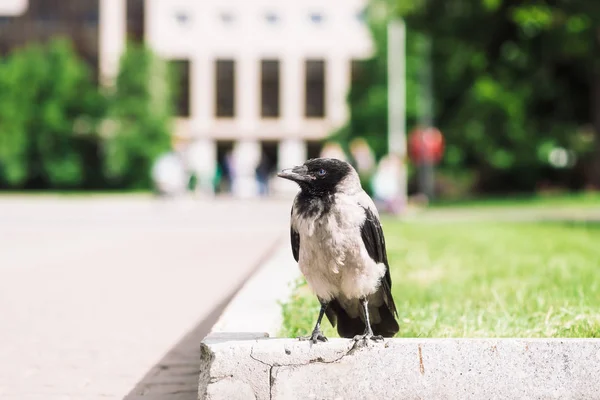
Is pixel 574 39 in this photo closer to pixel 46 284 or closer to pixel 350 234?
pixel 46 284

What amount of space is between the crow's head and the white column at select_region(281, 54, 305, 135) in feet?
209

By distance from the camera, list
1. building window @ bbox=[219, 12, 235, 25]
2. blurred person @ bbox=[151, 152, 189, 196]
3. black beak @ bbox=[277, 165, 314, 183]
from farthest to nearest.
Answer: building window @ bbox=[219, 12, 235, 25] → blurred person @ bbox=[151, 152, 189, 196] → black beak @ bbox=[277, 165, 314, 183]

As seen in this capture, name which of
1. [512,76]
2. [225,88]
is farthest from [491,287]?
[225,88]

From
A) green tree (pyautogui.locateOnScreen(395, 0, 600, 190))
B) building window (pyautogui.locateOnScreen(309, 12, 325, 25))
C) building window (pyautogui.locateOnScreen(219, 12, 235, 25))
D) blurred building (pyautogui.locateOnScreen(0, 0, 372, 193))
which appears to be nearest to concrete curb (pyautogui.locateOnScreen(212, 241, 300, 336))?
green tree (pyautogui.locateOnScreen(395, 0, 600, 190))

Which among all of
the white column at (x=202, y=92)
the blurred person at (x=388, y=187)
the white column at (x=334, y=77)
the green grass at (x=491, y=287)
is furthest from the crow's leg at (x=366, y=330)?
the white column at (x=202, y=92)

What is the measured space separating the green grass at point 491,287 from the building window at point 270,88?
5341 centimetres

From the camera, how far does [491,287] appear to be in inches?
308

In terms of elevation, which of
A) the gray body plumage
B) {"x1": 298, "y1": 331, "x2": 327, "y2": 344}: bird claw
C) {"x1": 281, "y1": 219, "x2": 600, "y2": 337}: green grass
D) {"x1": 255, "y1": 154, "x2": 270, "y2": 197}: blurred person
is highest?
the gray body plumage

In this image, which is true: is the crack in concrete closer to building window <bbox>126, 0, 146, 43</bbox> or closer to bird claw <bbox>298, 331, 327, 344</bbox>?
bird claw <bbox>298, 331, 327, 344</bbox>

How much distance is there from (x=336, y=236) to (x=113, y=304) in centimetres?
462

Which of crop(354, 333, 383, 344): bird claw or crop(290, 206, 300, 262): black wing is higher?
crop(290, 206, 300, 262): black wing

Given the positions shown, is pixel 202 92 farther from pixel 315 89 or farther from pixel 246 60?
pixel 315 89

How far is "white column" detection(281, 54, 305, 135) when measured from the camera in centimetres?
6756

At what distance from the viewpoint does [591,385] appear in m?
4.00
